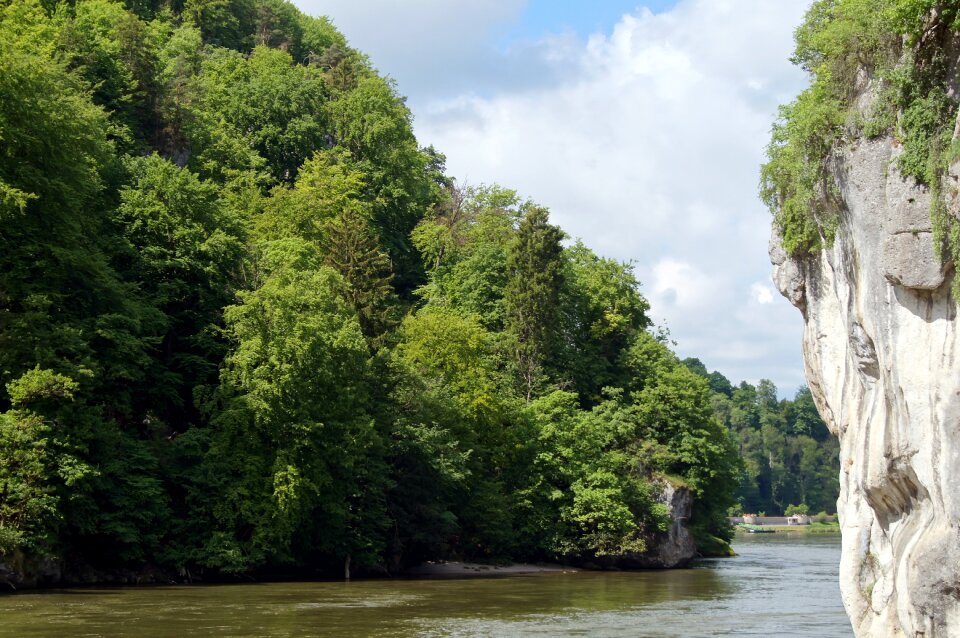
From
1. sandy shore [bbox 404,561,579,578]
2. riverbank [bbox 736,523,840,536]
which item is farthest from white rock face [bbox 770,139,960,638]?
riverbank [bbox 736,523,840,536]

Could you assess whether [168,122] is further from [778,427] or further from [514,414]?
[778,427]

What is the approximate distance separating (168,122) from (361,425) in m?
25.6

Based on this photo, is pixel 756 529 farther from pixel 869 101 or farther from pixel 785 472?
pixel 869 101

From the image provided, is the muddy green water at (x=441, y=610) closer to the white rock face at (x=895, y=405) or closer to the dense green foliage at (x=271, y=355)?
the dense green foliage at (x=271, y=355)

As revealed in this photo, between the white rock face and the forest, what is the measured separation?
27.0 meters

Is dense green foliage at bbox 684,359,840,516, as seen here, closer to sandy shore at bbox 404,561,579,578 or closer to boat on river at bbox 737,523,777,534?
boat on river at bbox 737,523,777,534

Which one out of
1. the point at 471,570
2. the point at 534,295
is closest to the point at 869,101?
the point at 471,570

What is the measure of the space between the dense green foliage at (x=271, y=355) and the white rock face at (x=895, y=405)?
27.1 metres

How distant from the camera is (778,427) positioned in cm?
19862

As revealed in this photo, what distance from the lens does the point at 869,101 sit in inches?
795

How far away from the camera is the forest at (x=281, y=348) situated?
43250 millimetres

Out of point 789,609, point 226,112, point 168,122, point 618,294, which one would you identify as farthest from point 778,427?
point 789,609

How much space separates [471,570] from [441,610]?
22925 mm

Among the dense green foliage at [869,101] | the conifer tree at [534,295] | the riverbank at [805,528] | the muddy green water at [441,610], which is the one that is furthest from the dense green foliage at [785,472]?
the dense green foliage at [869,101]
